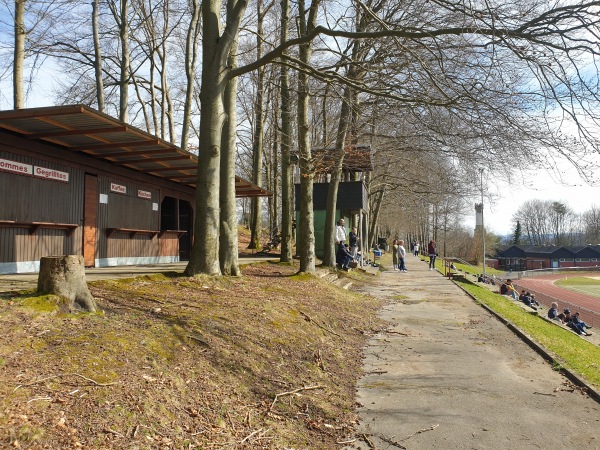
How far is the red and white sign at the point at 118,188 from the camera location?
13516mm

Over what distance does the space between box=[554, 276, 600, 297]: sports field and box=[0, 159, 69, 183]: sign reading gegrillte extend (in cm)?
5490

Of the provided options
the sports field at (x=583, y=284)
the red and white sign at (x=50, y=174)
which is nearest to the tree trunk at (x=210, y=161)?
the red and white sign at (x=50, y=174)

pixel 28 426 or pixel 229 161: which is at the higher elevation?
pixel 229 161

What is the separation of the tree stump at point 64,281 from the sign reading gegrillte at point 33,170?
6.03 m

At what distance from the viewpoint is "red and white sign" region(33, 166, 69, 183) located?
10.7 meters

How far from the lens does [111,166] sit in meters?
13.4

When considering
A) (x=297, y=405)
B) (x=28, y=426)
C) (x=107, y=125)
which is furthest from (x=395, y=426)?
(x=107, y=125)

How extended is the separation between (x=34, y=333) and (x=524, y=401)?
5.07 meters

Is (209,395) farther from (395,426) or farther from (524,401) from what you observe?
(524,401)

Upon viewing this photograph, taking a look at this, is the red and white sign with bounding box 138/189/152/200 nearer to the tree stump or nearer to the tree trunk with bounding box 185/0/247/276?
the tree trunk with bounding box 185/0/247/276

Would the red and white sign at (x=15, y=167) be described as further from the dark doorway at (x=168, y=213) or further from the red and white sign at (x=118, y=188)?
the dark doorway at (x=168, y=213)

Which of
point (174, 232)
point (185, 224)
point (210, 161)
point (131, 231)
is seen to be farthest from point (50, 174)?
point (185, 224)

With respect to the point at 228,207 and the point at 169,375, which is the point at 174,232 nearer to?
the point at 228,207

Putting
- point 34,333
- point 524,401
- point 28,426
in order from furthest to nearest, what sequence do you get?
point 524,401 → point 34,333 → point 28,426
